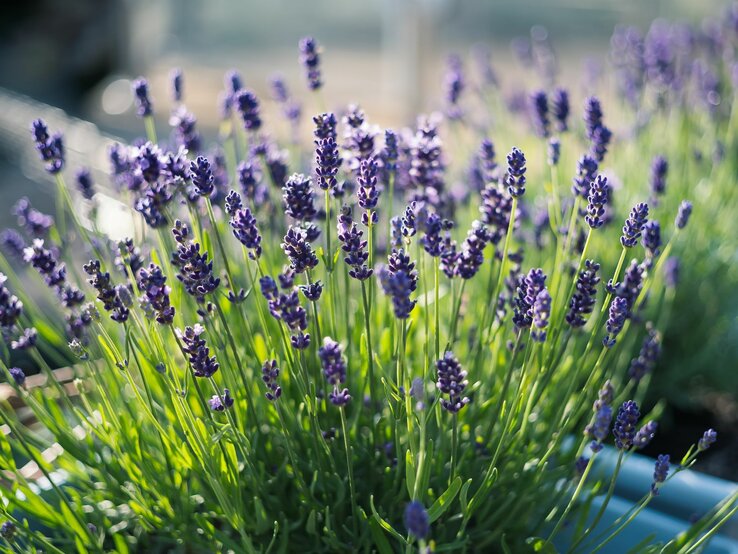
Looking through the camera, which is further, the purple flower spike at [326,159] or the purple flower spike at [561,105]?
the purple flower spike at [561,105]

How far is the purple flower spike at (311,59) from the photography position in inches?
59.2

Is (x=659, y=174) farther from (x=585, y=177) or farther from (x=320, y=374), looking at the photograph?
(x=320, y=374)

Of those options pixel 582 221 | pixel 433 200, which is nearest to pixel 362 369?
pixel 433 200

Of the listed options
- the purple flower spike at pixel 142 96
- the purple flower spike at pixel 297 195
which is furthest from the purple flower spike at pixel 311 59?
the purple flower spike at pixel 297 195

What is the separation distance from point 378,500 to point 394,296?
0.52 m

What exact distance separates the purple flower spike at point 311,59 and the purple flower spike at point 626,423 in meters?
0.88

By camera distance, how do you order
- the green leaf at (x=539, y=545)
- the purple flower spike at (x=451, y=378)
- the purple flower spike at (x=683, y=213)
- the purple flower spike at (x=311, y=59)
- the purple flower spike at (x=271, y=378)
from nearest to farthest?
the purple flower spike at (x=451, y=378), the purple flower spike at (x=271, y=378), the green leaf at (x=539, y=545), the purple flower spike at (x=683, y=213), the purple flower spike at (x=311, y=59)

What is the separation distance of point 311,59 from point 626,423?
903 millimetres

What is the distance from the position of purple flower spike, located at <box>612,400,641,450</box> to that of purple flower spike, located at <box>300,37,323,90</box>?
883mm

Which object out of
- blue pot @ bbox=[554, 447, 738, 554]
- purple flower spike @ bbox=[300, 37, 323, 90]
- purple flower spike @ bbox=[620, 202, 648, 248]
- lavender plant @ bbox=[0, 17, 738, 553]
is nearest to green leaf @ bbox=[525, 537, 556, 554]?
lavender plant @ bbox=[0, 17, 738, 553]

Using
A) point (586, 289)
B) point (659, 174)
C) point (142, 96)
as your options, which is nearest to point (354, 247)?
point (586, 289)

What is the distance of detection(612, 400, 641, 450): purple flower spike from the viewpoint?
3.41 feet

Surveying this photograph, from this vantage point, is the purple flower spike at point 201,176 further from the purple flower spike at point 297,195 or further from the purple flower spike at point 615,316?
the purple flower spike at point 615,316

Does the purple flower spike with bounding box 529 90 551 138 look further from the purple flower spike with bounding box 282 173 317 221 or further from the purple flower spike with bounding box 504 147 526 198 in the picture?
the purple flower spike with bounding box 282 173 317 221
